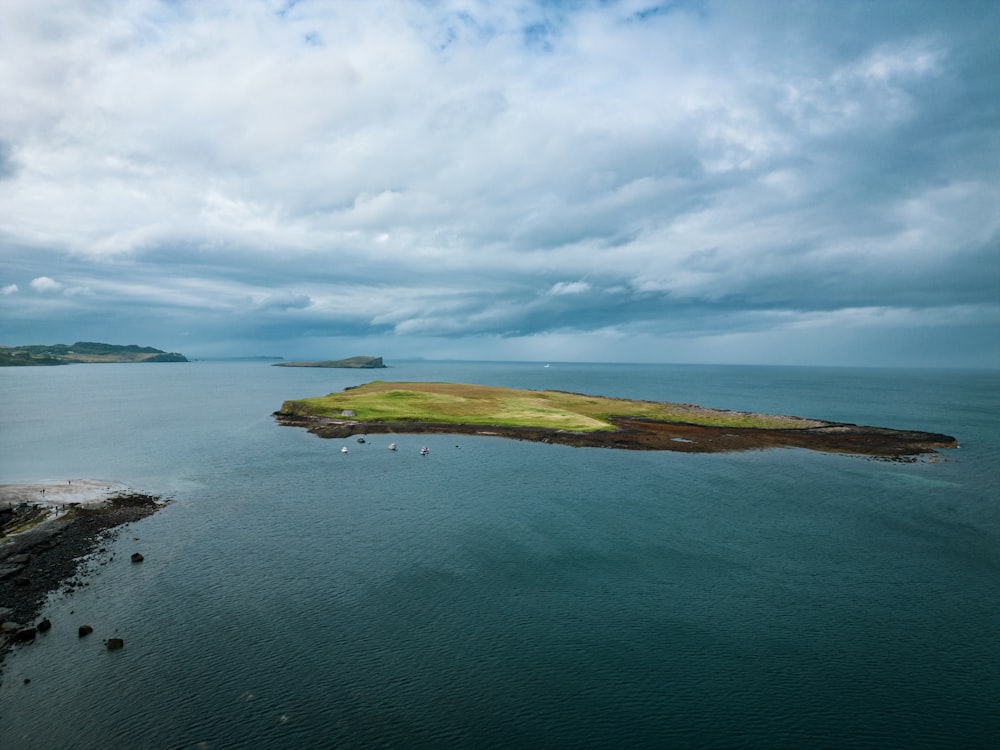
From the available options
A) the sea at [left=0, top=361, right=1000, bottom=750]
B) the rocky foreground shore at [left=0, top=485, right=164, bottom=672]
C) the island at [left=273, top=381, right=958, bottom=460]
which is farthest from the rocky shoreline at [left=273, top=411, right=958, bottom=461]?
the rocky foreground shore at [left=0, top=485, right=164, bottom=672]

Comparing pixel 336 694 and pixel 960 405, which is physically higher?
pixel 960 405

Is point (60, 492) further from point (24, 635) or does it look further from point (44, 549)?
point (24, 635)

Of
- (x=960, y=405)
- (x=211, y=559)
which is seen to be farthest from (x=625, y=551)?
(x=960, y=405)

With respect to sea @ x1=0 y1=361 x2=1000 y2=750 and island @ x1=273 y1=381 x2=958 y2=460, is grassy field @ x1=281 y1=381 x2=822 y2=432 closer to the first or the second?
island @ x1=273 y1=381 x2=958 y2=460

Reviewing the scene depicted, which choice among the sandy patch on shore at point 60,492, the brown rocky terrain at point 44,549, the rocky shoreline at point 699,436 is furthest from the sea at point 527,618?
the rocky shoreline at point 699,436

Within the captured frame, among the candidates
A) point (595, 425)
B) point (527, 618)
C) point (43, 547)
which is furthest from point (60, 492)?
point (595, 425)

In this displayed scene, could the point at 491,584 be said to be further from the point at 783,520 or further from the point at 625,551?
the point at 783,520
